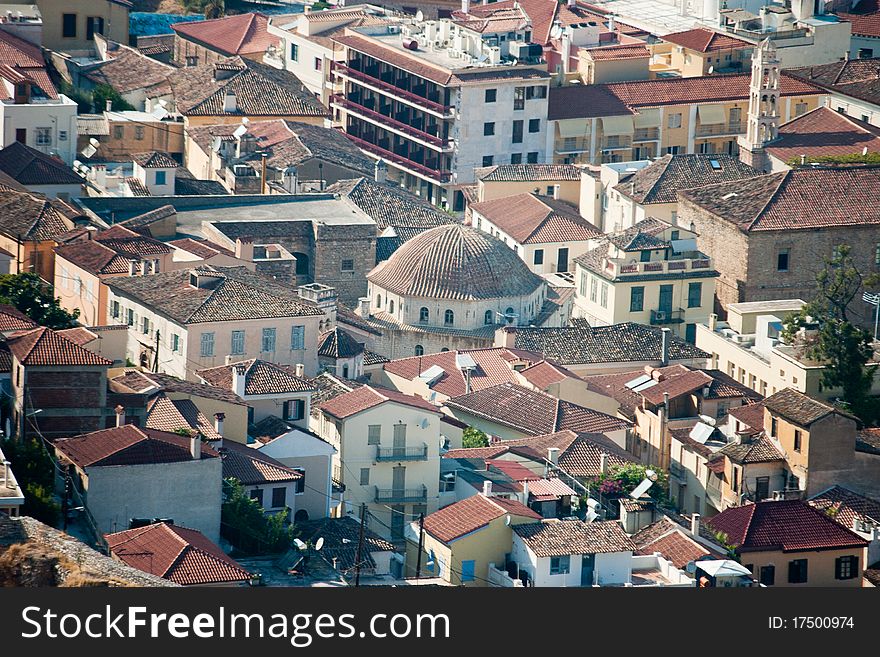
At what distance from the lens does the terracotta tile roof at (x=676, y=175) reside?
374 ft

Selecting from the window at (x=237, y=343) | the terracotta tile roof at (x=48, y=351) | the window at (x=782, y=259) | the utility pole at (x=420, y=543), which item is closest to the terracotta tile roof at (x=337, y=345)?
the window at (x=237, y=343)

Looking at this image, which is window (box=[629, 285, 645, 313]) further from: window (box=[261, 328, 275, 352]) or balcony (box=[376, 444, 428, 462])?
balcony (box=[376, 444, 428, 462])

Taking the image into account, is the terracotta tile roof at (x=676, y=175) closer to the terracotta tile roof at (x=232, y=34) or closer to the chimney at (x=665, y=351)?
the chimney at (x=665, y=351)

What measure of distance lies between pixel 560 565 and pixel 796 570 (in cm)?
819

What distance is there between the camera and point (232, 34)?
137625 millimetres

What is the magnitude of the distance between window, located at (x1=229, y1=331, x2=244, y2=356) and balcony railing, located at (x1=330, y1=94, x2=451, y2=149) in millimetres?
40169

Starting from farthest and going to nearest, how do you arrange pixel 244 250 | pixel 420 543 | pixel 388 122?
pixel 388 122 → pixel 244 250 → pixel 420 543

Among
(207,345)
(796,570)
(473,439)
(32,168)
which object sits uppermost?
(32,168)

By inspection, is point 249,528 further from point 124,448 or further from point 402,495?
point 402,495

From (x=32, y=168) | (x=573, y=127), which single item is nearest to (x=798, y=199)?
(x=573, y=127)

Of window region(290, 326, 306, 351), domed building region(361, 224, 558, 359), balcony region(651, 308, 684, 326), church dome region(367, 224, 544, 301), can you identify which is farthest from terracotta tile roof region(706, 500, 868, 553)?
balcony region(651, 308, 684, 326)

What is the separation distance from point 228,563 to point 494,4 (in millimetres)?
88722

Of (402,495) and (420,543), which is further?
(402,495)

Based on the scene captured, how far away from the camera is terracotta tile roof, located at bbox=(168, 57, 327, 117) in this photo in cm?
11931
